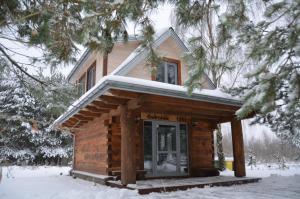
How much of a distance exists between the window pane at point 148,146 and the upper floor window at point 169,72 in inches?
73.8

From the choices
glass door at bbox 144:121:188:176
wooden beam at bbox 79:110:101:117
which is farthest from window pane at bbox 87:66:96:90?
glass door at bbox 144:121:188:176

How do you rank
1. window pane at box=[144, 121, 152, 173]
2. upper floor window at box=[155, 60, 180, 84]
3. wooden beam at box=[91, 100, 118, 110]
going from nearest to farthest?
wooden beam at box=[91, 100, 118, 110]
window pane at box=[144, 121, 152, 173]
upper floor window at box=[155, 60, 180, 84]

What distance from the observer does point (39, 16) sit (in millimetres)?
4324

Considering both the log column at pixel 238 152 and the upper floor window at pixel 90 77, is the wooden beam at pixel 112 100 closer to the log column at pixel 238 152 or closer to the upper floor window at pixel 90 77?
the upper floor window at pixel 90 77

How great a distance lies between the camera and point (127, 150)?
295 inches

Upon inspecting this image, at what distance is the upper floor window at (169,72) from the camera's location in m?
10.7

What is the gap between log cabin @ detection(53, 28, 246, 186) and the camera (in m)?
7.48

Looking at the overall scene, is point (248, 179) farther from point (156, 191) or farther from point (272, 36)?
point (272, 36)

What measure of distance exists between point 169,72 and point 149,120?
2.16 m

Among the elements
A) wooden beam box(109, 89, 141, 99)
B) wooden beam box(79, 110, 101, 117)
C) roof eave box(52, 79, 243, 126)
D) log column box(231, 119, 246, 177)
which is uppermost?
roof eave box(52, 79, 243, 126)

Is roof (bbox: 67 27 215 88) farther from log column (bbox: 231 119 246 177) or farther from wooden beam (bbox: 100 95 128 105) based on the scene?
log column (bbox: 231 119 246 177)

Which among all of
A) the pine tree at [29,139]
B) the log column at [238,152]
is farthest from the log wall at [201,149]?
the pine tree at [29,139]

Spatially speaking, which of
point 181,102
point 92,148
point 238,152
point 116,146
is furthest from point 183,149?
point 92,148

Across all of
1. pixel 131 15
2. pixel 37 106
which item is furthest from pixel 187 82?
pixel 37 106
